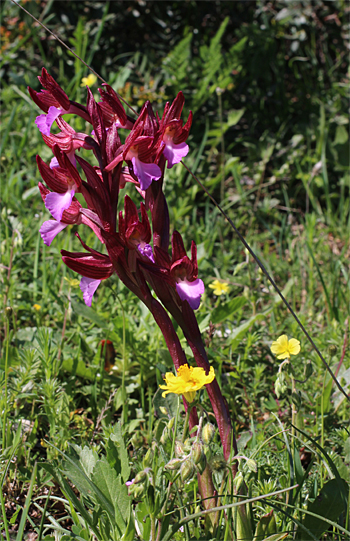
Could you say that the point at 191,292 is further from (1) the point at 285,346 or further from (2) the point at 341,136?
(2) the point at 341,136

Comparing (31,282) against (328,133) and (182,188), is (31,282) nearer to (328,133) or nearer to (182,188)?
(182,188)

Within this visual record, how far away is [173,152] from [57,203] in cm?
29

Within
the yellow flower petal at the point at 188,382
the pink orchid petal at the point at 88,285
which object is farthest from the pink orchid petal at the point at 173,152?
the yellow flower petal at the point at 188,382

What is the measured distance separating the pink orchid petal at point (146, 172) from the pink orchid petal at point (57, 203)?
151 mm

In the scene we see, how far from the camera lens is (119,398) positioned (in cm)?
163

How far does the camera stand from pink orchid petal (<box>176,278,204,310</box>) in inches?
39.8

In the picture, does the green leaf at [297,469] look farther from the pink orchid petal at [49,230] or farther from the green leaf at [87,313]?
the green leaf at [87,313]

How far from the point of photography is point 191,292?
3.33ft

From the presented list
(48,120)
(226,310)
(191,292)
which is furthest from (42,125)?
(226,310)

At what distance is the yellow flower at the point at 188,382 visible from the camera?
35.6 inches

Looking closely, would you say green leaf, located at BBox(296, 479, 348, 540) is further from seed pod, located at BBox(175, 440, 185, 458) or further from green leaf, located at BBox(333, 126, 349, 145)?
green leaf, located at BBox(333, 126, 349, 145)

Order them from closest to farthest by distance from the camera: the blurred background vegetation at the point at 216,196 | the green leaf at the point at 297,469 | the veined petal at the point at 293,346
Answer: the green leaf at the point at 297,469, the veined petal at the point at 293,346, the blurred background vegetation at the point at 216,196

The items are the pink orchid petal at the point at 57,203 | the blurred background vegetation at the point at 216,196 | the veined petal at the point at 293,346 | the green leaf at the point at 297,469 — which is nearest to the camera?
the pink orchid petal at the point at 57,203

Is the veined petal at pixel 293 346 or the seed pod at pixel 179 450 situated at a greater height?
the veined petal at pixel 293 346
